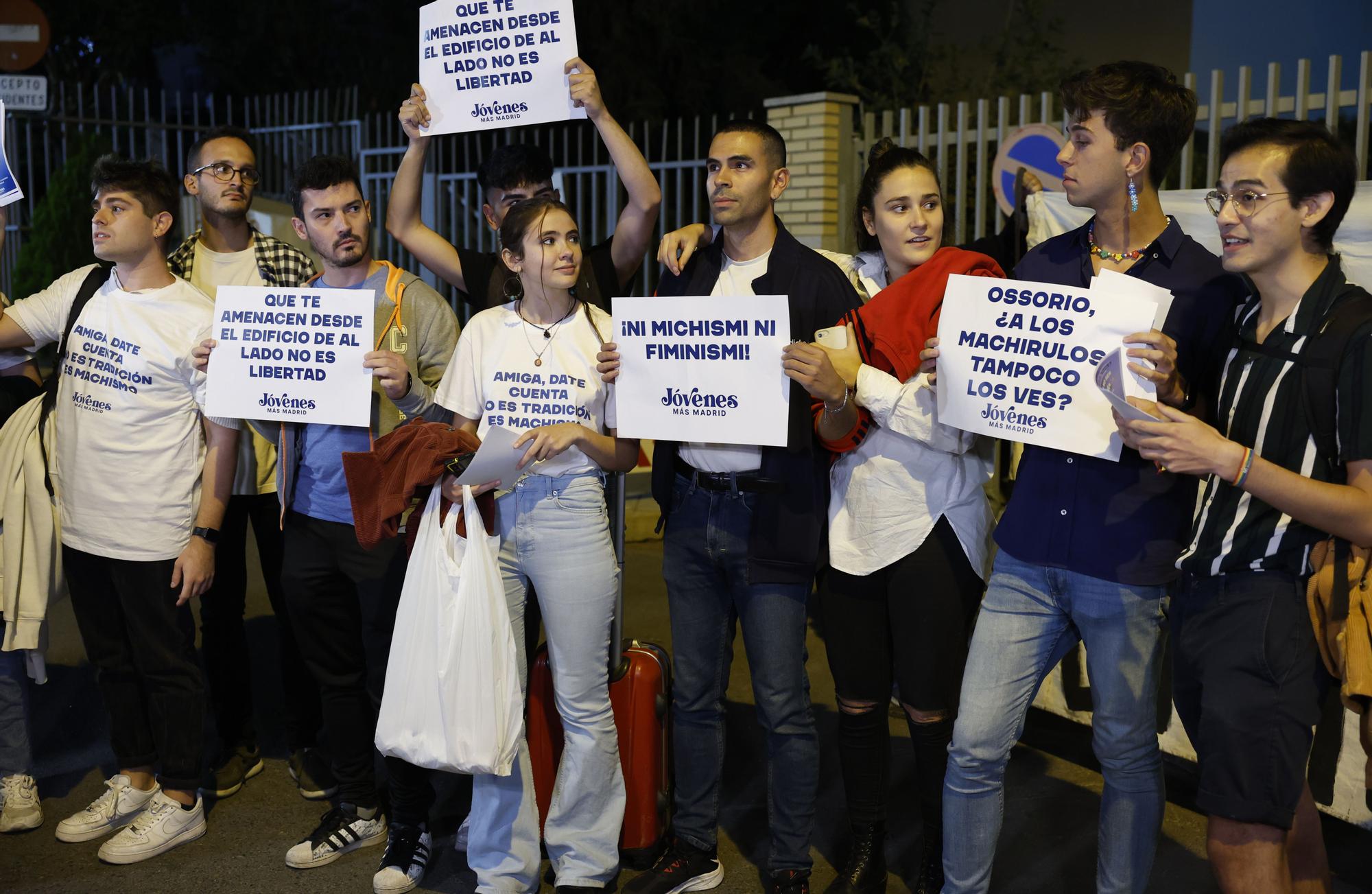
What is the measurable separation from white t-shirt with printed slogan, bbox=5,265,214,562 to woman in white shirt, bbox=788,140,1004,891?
2.07 meters

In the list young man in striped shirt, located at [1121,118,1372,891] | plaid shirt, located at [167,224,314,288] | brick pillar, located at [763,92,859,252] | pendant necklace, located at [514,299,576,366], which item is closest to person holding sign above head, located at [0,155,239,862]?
plaid shirt, located at [167,224,314,288]

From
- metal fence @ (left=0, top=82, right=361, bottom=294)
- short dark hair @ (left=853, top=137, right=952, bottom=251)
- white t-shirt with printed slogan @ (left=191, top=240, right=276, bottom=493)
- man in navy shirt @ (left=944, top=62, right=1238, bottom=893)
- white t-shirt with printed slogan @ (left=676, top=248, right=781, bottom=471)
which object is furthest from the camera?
metal fence @ (left=0, top=82, right=361, bottom=294)

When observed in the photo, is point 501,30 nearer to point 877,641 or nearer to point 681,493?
point 681,493

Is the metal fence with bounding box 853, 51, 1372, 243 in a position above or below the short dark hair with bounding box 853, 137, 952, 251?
above

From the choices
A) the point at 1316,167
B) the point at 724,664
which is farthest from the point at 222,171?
the point at 1316,167

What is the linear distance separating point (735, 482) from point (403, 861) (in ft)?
5.21

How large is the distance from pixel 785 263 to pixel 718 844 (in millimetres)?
1946

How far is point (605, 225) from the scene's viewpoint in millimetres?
12867

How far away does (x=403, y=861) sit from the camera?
12.7 ft

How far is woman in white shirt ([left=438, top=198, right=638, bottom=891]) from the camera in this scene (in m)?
3.58

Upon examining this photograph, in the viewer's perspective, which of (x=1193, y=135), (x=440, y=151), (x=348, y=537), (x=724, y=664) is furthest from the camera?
(x=440, y=151)

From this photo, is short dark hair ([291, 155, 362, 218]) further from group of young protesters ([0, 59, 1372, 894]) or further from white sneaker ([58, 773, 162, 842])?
white sneaker ([58, 773, 162, 842])

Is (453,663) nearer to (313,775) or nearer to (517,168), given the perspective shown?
(313,775)

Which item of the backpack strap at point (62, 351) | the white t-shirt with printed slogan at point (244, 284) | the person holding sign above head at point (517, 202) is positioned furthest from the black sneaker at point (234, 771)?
the person holding sign above head at point (517, 202)
